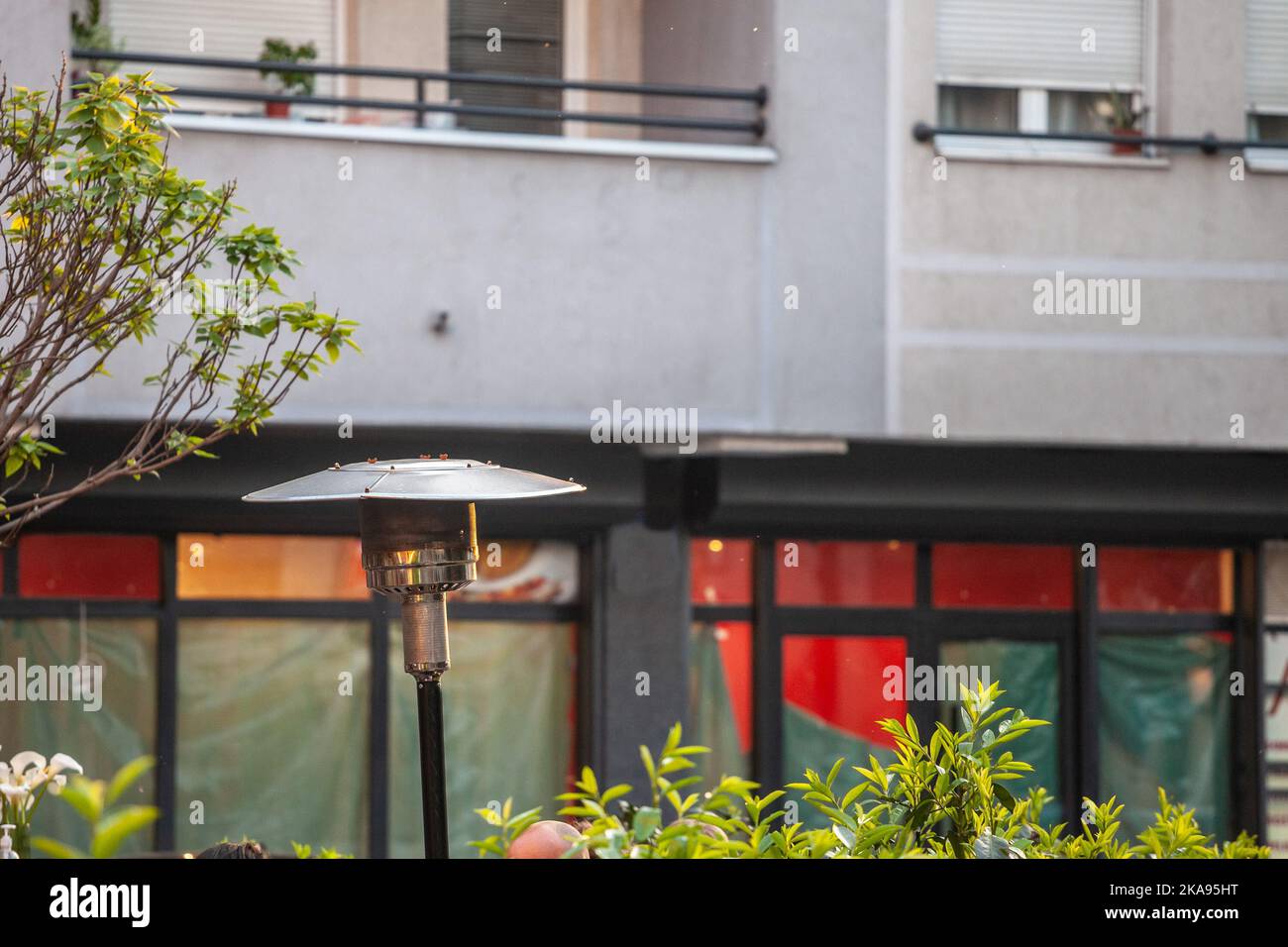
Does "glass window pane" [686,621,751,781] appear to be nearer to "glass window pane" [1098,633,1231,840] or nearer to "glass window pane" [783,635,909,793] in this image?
"glass window pane" [783,635,909,793]

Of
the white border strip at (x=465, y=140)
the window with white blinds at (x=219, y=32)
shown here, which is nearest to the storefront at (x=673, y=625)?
the white border strip at (x=465, y=140)

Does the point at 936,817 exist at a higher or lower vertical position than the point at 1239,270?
lower

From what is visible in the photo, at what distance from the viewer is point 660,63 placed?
32.0ft

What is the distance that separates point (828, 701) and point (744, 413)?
197 cm

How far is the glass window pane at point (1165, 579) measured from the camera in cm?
970

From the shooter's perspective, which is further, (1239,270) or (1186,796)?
(1186,796)

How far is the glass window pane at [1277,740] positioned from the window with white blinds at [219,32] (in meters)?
6.75

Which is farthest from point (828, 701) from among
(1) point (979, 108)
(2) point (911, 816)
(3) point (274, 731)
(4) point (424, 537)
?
(2) point (911, 816)

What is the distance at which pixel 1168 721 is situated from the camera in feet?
31.9

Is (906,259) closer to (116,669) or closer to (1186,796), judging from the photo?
(1186,796)

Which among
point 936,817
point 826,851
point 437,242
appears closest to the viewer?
point 826,851

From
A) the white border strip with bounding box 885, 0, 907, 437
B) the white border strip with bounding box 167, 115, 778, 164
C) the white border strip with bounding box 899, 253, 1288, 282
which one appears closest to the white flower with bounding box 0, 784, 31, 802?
the white border strip with bounding box 167, 115, 778, 164
